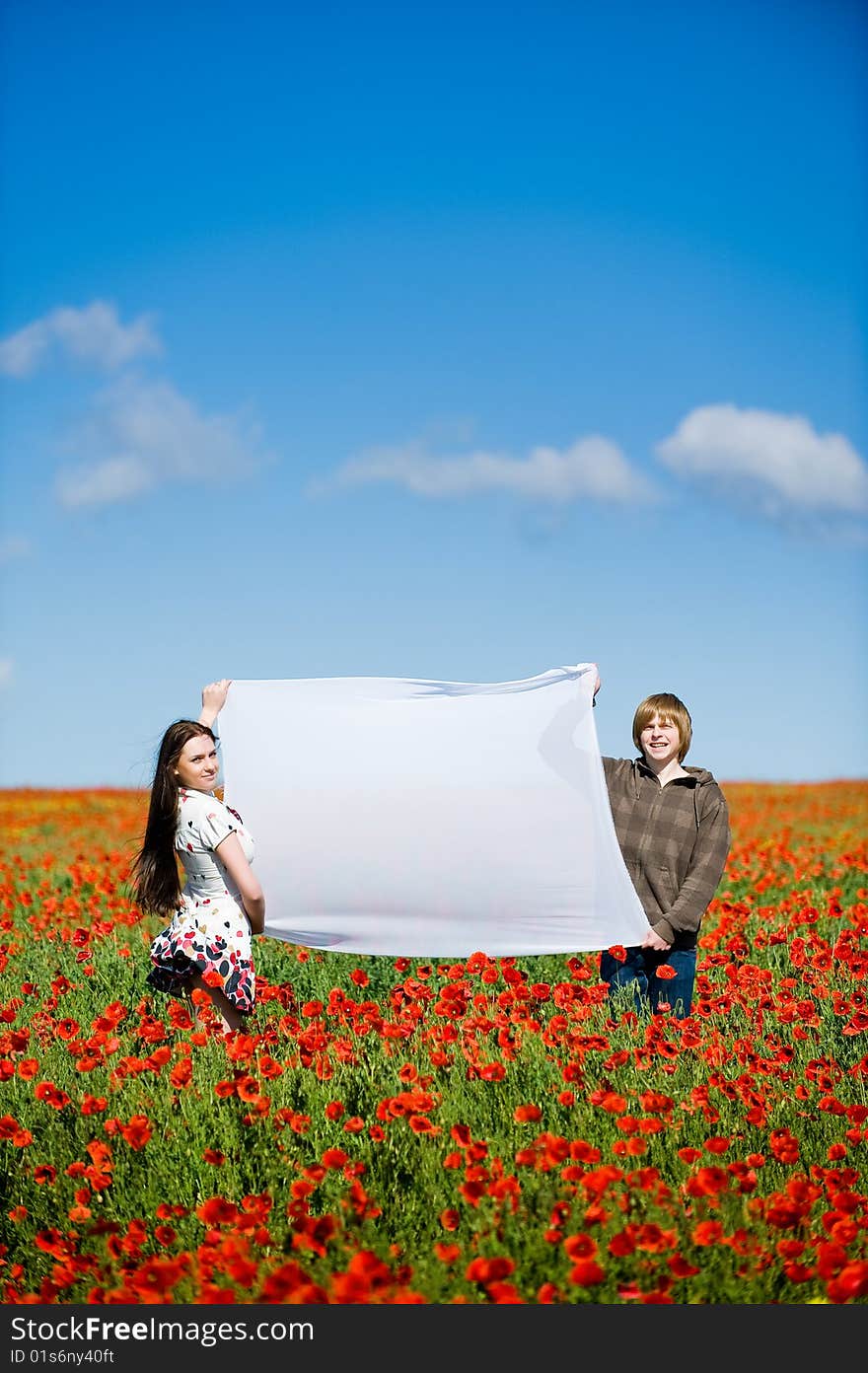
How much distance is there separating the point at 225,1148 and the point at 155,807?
5.50 ft

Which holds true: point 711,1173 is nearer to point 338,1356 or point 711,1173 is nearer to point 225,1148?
point 338,1356

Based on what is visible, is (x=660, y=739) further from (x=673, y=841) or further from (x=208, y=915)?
(x=208, y=915)

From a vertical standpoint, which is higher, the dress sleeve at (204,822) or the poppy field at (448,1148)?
the dress sleeve at (204,822)

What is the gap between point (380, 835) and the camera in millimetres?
5492

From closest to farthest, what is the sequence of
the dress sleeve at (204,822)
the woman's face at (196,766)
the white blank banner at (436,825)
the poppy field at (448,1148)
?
1. the poppy field at (448,1148)
2. the dress sleeve at (204,822)
3. the woman's face at (196,766)
4. the white blank banner at (436,825)

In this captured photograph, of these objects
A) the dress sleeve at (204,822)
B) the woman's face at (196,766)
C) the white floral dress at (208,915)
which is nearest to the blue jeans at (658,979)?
the white floral dress at (208,915)

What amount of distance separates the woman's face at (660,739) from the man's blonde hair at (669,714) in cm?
1

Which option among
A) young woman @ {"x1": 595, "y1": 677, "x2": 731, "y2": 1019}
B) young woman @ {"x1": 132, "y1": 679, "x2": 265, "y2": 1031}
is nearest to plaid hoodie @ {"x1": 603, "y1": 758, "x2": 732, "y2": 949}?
→ young woman @ {"x1": 595, "y1": 677, "x2": 731, "y2": 1019}

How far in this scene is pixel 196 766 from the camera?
514 centimetres

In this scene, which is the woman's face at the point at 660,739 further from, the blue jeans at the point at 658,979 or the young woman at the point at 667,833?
the blue jeans at the point at 658,979

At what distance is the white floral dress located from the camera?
5.01 metres

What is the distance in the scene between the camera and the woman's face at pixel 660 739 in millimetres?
5609

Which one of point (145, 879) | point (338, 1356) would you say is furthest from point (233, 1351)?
point (145, 879)

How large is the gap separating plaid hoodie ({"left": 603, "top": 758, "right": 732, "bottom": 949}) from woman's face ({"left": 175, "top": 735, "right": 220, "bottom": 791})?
1921 mm
